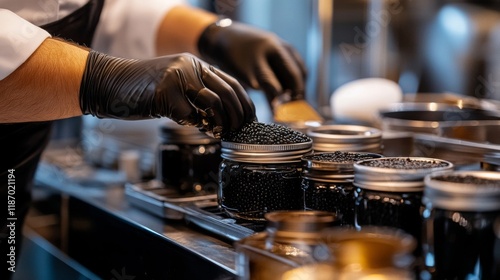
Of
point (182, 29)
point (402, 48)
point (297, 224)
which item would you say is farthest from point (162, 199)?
point (402, 48)

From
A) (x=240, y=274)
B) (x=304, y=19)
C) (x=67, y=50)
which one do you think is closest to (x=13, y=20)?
(x=67, y=50)

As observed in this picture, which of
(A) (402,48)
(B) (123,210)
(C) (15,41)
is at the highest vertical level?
(A) (402,48)

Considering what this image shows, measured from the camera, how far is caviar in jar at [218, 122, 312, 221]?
1.04 meters

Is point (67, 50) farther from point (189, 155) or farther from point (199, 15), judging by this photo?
point (199, 15)

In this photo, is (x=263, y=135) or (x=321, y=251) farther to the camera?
(x=263, y=135)

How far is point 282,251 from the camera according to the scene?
829mm

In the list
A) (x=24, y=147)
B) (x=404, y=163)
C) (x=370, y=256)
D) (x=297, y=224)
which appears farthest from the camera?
(x=24, y=147)

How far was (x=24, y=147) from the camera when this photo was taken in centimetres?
150

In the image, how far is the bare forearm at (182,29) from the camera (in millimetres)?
1721

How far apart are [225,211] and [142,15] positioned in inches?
34.1

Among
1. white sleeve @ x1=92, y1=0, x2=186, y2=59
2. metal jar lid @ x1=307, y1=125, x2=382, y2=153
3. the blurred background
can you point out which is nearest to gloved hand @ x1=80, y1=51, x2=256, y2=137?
metal jar lid @ x1=307, y1=125, x2=382, y2=153

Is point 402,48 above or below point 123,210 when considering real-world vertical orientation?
above

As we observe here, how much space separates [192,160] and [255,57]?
37 cm

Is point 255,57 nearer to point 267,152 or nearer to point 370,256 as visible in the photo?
point 267,152
